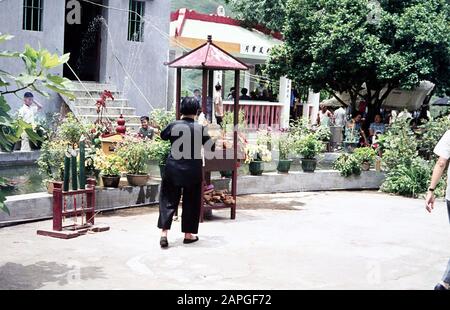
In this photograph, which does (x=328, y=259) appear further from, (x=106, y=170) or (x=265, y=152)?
(x=265, y=152)

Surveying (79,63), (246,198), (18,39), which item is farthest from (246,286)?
(79,63)

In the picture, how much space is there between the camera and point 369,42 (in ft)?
61.5

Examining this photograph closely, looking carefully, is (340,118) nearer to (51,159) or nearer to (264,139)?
(264,139)

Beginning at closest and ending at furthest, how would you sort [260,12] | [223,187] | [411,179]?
[223,187]
[411,179]
[260,12]

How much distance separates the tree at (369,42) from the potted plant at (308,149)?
655cm

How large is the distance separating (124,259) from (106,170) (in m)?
3.08

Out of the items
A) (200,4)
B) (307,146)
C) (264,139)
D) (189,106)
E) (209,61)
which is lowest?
(307,146)

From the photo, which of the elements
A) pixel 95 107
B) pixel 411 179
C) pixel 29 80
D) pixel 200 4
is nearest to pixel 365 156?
pixel 411 179

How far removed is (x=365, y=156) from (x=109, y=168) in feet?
19.5

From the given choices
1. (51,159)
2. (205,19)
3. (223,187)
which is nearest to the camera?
(51,159)

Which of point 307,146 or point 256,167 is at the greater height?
point 307,146

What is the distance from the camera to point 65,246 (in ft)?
23.9

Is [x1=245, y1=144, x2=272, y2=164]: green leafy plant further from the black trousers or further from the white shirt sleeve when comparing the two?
the white shirt sleeve

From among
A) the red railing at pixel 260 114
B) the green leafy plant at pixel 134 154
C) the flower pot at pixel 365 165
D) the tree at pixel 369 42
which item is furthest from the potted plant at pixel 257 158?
the red railing at pixel 260 114
